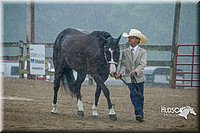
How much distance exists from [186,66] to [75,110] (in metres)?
3.78

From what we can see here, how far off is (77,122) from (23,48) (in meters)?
2.21

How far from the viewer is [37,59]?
7.15 meters

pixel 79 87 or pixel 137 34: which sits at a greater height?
pixel 137 34

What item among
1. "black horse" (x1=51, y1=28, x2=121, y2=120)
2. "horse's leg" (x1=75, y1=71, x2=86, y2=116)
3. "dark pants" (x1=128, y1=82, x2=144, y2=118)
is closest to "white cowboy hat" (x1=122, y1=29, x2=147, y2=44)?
"black horse" (x1=51, y1=28, x2=121, y2=120)

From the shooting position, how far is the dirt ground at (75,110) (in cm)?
509

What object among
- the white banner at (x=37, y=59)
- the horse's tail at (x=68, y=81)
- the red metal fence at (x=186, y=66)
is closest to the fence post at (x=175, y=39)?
the red metal fence at (x=186, y=66)

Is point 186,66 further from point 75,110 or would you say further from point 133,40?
point 133,40

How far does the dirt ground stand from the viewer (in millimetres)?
5090

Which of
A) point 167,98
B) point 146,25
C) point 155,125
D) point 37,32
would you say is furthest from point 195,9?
point 37,32

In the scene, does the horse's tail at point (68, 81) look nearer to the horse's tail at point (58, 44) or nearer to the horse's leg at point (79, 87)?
the horse's leg at point (79, 87)

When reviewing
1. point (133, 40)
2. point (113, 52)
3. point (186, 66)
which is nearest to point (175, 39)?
point (186, 66)

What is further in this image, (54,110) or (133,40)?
(54,110)

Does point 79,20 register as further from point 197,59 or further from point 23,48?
point 197,59

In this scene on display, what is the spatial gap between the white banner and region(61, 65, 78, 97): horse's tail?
0.80m
